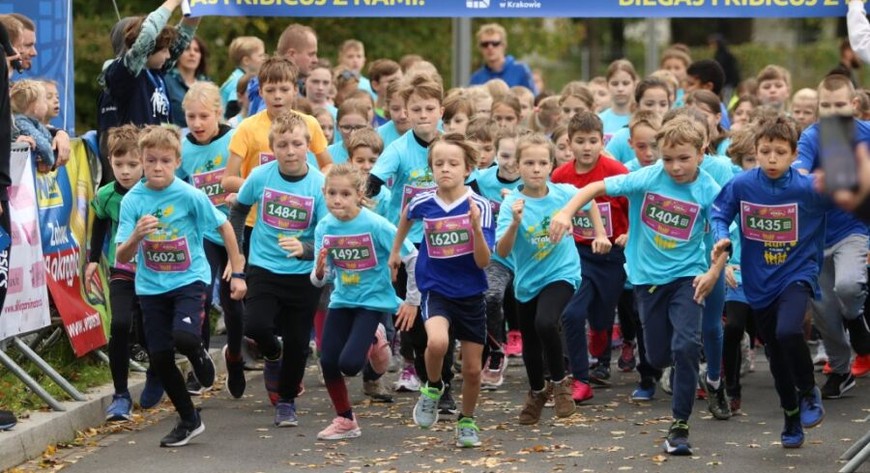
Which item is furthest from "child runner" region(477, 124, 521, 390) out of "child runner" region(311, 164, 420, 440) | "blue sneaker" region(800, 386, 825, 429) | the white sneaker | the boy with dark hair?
the boy with dark hair

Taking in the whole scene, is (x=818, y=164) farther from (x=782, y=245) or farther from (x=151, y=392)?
(x=151, y=392)

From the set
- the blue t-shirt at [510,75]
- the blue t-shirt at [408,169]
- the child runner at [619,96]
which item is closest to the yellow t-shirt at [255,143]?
the blue t-shirt at [408,169]

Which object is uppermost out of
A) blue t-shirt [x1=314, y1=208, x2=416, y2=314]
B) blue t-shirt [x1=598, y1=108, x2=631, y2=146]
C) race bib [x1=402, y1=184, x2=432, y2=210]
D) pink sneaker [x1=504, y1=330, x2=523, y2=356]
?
blue t-shirt [x1=598, y1=108, x2=631, y2=146]

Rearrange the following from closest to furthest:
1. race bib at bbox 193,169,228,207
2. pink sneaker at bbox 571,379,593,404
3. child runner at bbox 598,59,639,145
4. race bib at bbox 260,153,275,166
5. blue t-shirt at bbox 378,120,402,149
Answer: pink sneaker at bbox 571,379,593,404
race bib at bbox 260,153,275,166
race bib at bbox 193,169,228,207
blue t-shirt at bbox 378,120,402,149
child runner at bbox 598,59,639,145

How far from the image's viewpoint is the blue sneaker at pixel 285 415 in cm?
1041

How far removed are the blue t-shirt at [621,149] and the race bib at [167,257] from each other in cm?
399

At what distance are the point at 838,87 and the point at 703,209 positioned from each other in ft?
6.94

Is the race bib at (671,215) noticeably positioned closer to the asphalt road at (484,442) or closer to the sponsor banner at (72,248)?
the asphalt road at (484,442)

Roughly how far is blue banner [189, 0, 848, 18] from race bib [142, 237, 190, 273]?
378cm

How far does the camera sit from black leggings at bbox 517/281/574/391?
10250 millimetres

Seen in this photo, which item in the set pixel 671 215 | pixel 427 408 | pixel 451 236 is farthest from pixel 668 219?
pixel 427 408

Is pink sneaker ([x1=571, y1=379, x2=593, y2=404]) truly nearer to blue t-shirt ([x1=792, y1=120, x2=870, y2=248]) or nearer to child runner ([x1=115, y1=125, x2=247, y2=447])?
blue t-shirt ([x1=792, y1=120, x2=870, y2=248])

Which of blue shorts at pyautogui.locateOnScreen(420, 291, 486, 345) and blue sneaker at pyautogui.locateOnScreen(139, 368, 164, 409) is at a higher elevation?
blue shorts at pyautogui.locateOnScreen(420, 291, 486, 345)

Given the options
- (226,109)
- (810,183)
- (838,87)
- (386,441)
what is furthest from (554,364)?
(226,109)
